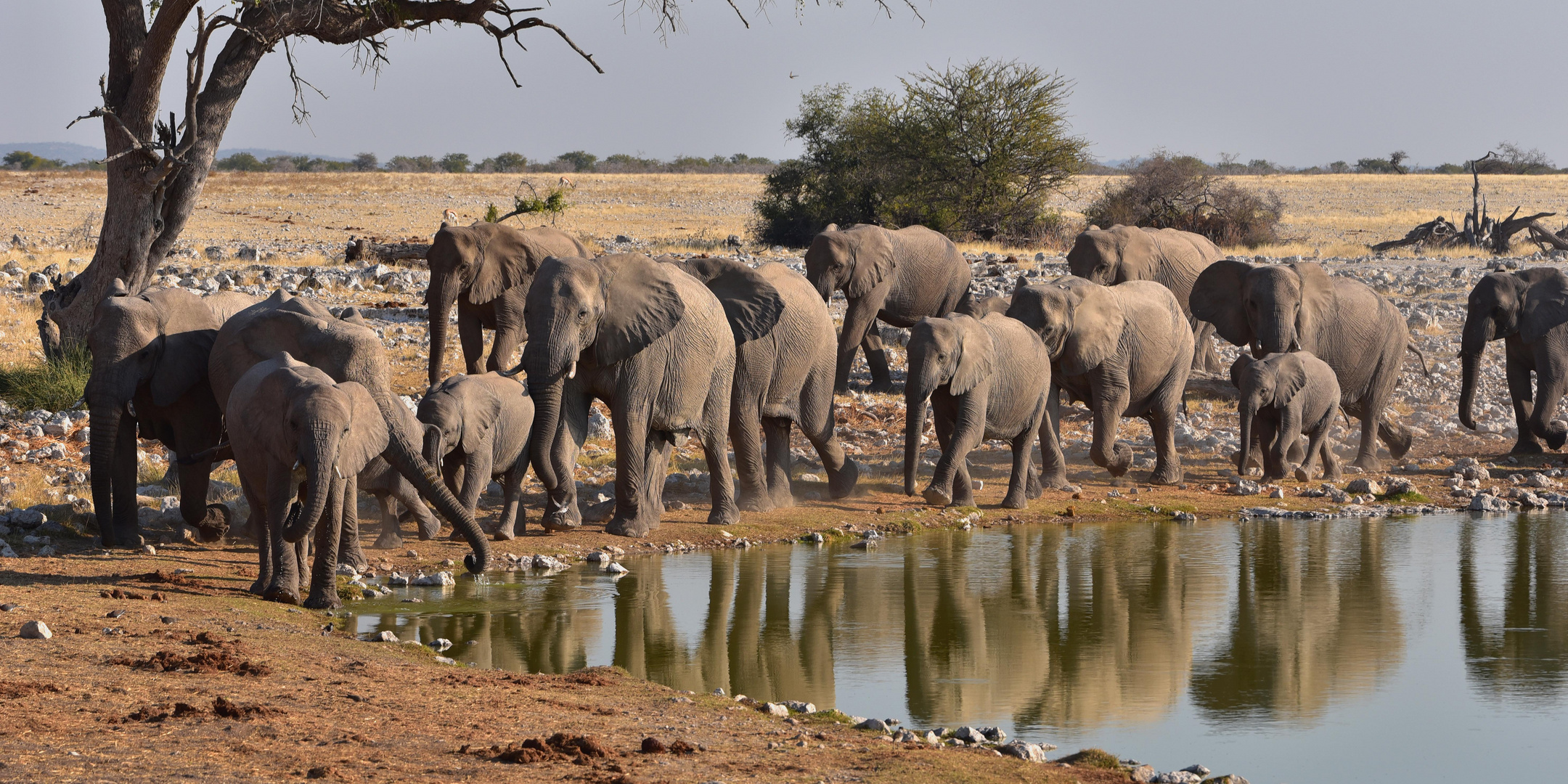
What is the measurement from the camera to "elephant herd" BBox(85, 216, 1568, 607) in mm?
9367

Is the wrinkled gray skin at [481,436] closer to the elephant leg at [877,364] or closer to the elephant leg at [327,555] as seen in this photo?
the elephant leg at [327,555]

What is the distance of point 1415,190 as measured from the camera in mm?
64250

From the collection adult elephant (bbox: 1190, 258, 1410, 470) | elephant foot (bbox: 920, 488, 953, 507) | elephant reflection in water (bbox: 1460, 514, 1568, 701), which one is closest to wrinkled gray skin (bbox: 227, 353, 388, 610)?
elephant foot (bbox: 920, 488, 953, 507)

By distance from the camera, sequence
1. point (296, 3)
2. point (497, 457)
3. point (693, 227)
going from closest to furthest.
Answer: point (497, 457) < point (296, 3) < point (693, 227)

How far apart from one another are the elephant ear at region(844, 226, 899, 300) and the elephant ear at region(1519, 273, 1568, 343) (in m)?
6.87

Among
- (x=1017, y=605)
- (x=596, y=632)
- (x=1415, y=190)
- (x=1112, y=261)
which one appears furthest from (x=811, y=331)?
(x=1415, y=190)

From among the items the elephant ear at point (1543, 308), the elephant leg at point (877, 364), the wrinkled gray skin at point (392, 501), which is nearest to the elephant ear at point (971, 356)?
the wrinkled gray skin at point (392, 501)

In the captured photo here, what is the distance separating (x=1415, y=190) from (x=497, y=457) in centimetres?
6013

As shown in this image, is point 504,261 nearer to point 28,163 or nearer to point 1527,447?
point 1527,447

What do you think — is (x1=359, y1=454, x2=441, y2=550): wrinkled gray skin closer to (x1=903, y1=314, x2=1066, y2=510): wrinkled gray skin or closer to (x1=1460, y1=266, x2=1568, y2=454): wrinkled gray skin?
(x1=903, y1=314, x2=1066, y2=510): wrinkled gray skin

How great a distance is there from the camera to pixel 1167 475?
1494 centimetres

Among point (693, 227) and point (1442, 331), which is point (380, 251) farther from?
point (693, 227)

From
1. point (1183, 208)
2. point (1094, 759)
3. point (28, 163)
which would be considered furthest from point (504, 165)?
point (1094, 759)

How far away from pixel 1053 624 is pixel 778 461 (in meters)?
4.47
